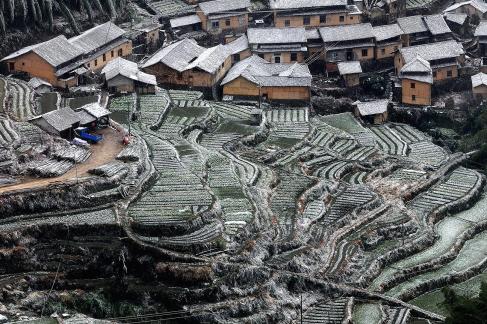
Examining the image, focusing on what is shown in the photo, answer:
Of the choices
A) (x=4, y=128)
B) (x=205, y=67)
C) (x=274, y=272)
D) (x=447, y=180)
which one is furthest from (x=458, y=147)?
(x=4, y=128)

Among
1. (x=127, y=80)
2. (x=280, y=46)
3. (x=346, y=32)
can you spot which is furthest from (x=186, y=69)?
(x=346, y=32)

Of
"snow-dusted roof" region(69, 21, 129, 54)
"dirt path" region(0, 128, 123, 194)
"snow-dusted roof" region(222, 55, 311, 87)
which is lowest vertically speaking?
"snow-dusted roof" region(222, 55, 311, 87)

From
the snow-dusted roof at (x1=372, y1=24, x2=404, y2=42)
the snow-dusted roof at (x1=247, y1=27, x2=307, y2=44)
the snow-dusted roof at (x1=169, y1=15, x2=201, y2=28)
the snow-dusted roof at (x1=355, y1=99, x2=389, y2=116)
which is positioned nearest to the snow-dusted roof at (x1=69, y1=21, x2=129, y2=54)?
the snow-dusted roof at (x1=169, y1=15, x2=201, y2=28)

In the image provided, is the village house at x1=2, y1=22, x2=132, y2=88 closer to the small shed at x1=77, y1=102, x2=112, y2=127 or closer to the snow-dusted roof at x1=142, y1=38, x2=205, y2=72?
the snow-dusted roof at x1=142, y1=38, x2=205, y2=72

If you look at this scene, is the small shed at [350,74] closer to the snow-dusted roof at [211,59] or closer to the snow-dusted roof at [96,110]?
the snow-dusted roof at [211,59]

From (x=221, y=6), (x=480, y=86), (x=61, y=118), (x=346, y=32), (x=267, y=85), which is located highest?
(x=221, y=6)

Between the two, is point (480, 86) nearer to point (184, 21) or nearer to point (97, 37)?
point (184, 21)
